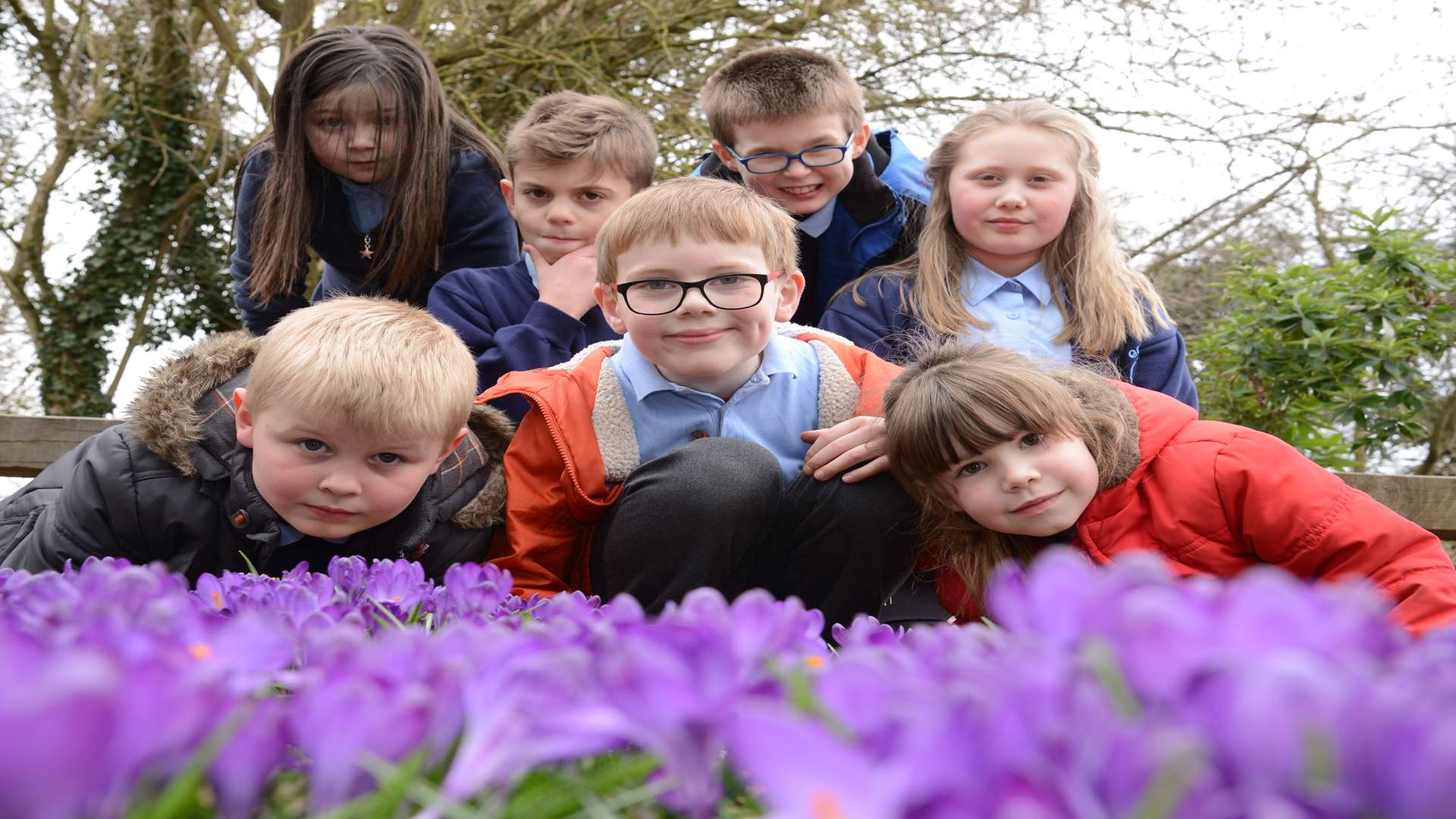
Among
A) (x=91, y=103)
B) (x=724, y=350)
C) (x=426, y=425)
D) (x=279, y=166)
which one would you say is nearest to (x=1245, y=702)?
(x=426, y=425)

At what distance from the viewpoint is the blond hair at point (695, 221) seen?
2562mm

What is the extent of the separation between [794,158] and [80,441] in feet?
8.72

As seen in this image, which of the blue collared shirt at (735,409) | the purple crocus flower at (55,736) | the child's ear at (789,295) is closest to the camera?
the purple crocus flower at (55,736)

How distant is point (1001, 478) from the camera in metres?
2.23

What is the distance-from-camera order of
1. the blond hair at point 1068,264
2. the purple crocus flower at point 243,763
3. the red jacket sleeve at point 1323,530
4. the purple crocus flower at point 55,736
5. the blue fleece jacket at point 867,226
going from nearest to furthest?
the purple crocus flower at point 55,736 < the purple crocus flower at point 243,763 < the red jacket sleeve at point 1323,530 < the blond hair at point 1068,264 < the blue fleece jacket at point 867,226

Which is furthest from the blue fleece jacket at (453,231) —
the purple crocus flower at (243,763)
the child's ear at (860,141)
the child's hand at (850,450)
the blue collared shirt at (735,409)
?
the purple crocus flower at (243,763)

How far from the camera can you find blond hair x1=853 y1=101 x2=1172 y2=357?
10.4 ft

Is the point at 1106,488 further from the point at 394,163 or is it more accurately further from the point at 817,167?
the point at 394,163

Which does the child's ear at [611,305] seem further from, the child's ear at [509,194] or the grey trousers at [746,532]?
the child's ear at [509,194]

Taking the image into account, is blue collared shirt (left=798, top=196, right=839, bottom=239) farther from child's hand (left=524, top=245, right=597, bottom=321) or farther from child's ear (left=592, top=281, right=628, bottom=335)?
child's ear (left=592, top=281, right=628, bottom=335)

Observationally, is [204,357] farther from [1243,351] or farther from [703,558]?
[1243,351]

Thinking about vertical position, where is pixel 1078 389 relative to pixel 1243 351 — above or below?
above

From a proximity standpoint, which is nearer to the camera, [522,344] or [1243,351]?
[522,344]

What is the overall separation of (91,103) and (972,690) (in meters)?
10.6
